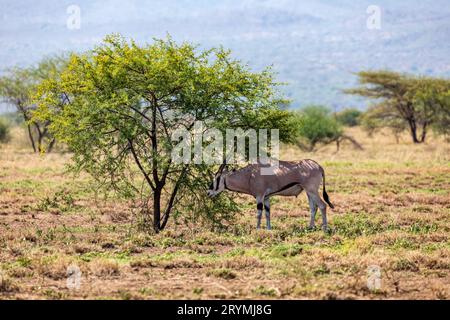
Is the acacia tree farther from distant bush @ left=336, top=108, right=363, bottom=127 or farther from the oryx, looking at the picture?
distant bush @ left=336, top=108, right=363, bottom=127

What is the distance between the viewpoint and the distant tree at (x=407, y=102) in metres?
53.8

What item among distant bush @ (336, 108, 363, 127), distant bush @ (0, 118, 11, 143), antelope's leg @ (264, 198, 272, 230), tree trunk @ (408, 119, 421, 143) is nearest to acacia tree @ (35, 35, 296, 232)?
antelope's leg @ (264, 198, 272, 230)

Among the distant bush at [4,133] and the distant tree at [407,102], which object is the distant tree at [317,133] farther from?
the distant bush at [4,133]

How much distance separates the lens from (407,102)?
2343 inches

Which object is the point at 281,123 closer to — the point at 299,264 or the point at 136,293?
the point at 299,264

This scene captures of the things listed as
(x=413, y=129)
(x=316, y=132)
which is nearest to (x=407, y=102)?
(x=413, y=129)

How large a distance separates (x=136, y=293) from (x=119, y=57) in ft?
23.0

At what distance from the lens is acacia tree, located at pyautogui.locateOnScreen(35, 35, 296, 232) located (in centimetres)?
1597

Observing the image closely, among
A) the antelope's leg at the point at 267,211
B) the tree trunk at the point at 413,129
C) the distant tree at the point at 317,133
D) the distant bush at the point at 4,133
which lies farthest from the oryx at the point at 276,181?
the distant bush at the point at 4,133

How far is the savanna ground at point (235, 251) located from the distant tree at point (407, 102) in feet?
104

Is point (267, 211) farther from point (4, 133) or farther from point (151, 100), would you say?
point (4, 133)

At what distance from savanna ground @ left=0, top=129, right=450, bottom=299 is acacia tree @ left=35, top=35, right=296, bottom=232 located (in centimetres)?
218

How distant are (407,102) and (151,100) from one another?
152 feet
